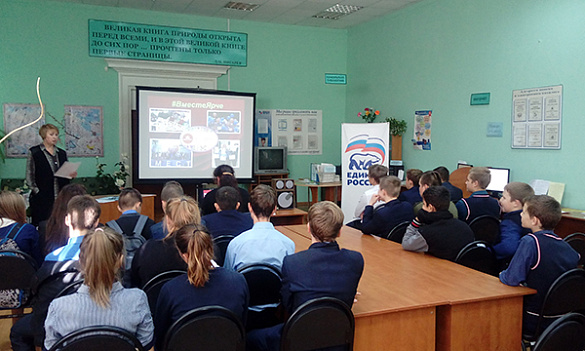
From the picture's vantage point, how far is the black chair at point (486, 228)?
3827 millimetres

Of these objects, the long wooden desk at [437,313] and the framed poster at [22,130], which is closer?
the long wooden desk at [437,313]

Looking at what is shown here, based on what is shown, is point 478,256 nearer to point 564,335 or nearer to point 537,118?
point 564,335

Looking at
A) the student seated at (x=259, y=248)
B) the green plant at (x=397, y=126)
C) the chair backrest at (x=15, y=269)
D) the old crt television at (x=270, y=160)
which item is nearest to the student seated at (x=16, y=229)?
the chair backrest at (x=15, y=269)

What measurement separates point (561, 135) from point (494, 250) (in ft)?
8.35

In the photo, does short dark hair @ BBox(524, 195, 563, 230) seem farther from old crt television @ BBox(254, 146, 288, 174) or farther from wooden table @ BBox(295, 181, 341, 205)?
old crt television @ BBox(254, 146, 288, 174)

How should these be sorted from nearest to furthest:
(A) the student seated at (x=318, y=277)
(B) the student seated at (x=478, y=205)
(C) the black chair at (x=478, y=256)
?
(A) the student seated at (x=318, y=277)
(C) the black chair at (x=478, y=256)
(B) the student seated at (x=478, y=205)

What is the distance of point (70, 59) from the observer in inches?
279

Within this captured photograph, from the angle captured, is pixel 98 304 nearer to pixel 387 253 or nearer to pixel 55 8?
pixel 387 253

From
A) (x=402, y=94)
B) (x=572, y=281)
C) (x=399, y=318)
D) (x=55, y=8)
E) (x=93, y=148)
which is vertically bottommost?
(x=399, y=318)

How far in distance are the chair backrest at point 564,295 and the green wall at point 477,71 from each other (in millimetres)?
2874

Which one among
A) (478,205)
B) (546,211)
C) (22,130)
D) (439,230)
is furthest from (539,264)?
(22,130)

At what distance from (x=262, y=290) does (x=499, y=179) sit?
13.6 ft

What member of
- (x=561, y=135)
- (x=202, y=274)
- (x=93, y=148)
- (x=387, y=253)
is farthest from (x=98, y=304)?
(x=93, y=148)

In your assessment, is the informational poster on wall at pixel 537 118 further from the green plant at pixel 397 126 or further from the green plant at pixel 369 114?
the green plant at pixel 369 114
